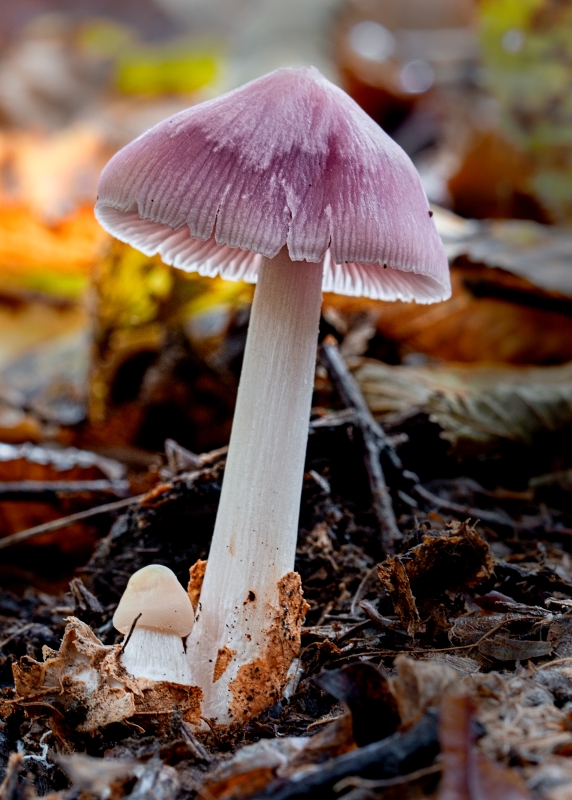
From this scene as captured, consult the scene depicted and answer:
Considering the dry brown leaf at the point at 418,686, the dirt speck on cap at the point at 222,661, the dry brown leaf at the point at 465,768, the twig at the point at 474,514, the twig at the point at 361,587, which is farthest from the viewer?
the twig at the point at 474,514

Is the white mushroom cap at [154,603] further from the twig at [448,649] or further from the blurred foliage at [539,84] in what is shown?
the blurred foliage at [539,84]

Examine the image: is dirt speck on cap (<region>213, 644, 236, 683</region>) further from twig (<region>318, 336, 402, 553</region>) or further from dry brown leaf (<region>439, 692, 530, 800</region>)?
dry brown leaf (<region>439, 692, 530, 800</region>)

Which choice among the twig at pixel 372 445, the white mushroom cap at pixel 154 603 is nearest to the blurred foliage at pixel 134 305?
the twig at pixel 372 445

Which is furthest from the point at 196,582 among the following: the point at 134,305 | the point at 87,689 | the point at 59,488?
the point at 134,305

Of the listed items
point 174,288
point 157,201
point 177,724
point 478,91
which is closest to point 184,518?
point 177,724

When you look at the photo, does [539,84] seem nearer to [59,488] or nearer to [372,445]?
[372,445]

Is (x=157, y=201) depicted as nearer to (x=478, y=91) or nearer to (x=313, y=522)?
(x=313, y=522)

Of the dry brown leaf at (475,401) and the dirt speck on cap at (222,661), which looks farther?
the dry brown leaf at (475,401)
